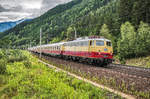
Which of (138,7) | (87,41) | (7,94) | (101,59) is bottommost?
(7,94)

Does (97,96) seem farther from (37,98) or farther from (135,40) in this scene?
(135,40)

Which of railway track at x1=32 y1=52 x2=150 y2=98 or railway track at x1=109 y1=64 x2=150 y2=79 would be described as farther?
railway track at x1=109 y1=64 x2=150 y2=79

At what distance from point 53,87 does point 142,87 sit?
438 cm

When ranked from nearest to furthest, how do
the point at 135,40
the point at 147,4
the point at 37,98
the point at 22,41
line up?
the point at 37,98 < the point at 135,40 < the point at 147,4 < the point at 22,41

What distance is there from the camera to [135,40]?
1556 inches

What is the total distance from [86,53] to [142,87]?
11333 millimetres

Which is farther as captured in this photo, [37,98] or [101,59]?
[101,59]

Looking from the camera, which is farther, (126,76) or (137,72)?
(137,72)

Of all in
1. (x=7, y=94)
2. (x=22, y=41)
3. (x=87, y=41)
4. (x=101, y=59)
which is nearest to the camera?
(x=7, y=94)

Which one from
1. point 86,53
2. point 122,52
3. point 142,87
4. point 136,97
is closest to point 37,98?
point 136,97

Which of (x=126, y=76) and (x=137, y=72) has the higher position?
(x=126, y=76)

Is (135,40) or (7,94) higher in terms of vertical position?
(135,40)

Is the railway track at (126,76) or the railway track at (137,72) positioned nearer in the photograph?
the railway track at (126,76)

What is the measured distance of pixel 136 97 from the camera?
21.8 ft
